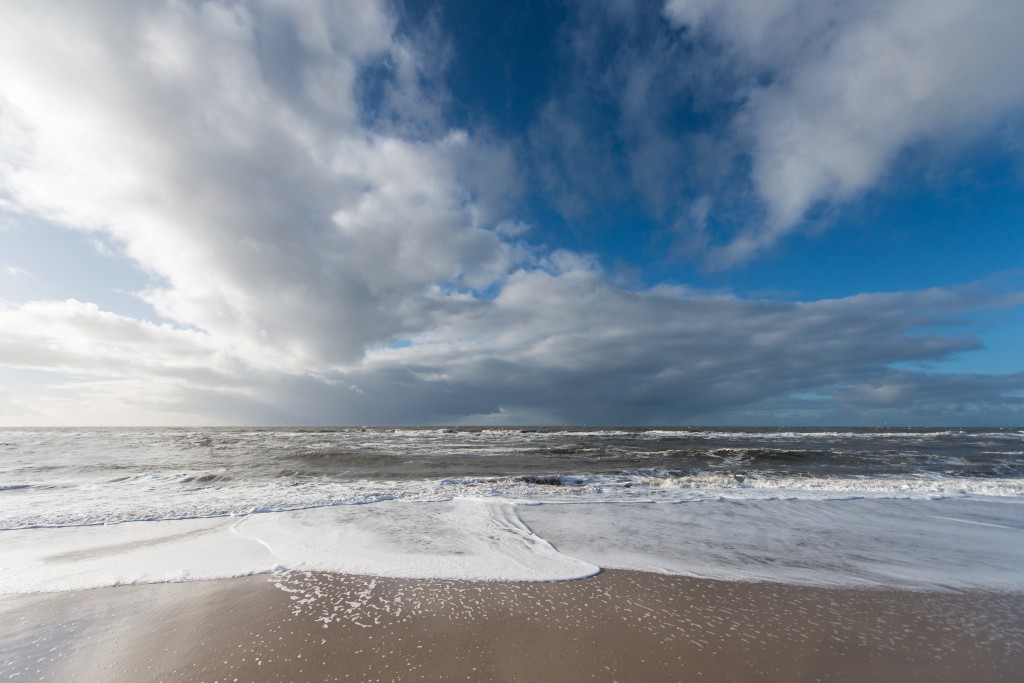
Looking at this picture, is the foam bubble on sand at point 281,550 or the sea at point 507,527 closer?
the foam bubble on sand at point 281,550

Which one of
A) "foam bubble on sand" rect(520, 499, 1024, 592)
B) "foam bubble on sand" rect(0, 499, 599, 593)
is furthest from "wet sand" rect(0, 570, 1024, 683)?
"foam bubble on sand" rect(520, 499, 1024, 592)

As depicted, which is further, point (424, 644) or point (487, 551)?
point (487, 551)

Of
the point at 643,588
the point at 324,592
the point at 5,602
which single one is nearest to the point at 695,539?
the point at 643,588

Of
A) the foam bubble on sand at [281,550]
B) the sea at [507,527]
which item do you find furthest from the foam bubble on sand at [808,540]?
the foam bubble on sand at [281,550]

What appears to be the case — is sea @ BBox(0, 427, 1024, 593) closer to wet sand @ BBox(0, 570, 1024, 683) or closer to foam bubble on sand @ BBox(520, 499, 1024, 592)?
foam bubble on sand @ BBox(520, 499, 1024, 592)

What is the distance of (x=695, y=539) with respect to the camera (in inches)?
304

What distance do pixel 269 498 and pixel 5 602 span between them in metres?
6.64

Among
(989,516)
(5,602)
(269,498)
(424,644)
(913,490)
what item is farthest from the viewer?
(913,490)

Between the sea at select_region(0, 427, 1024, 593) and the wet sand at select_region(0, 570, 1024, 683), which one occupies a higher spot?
the sea at select_region(0, 427, 1024, 593)

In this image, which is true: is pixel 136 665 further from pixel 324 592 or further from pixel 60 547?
pixel 60 547

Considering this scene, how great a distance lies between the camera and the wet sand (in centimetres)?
358

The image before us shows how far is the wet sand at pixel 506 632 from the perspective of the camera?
3584 mm

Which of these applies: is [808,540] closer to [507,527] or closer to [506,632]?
[507,527]

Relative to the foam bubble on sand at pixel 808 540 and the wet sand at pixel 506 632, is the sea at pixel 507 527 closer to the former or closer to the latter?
the foam bubble on sand at pixel 808 540
